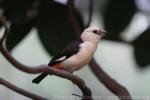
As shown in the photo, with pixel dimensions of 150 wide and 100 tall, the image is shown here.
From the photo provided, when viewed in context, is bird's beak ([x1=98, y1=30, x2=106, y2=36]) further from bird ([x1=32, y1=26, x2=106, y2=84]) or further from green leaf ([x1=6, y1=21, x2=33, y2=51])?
green leaf ([x1=6, y1=21, x2=33, y2=51])

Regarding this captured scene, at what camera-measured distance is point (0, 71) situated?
3.59 feet

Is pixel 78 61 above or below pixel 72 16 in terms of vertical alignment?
below

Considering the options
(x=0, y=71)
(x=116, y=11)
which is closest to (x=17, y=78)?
(x=0, y=71)

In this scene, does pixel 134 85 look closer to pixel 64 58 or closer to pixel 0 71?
pixel 64 58

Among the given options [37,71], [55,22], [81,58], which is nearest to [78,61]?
[81,58]

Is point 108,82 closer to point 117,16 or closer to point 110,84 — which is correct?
point 110,84

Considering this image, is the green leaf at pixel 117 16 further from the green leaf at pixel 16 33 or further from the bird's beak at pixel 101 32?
the green leaf at pixel 16 33

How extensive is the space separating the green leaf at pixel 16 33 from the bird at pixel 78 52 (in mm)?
77

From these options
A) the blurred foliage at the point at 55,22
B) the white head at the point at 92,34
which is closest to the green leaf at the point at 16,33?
the blurred foliage at the point at 55,22

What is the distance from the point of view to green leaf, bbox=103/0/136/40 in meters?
0.96

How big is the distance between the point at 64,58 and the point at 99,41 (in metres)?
0.08

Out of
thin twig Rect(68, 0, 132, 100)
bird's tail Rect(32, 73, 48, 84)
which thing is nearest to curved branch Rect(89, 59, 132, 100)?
thin twig Rect(68, 0, 132, 100)

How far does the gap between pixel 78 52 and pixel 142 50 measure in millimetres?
206

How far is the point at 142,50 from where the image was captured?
905 millimetres
